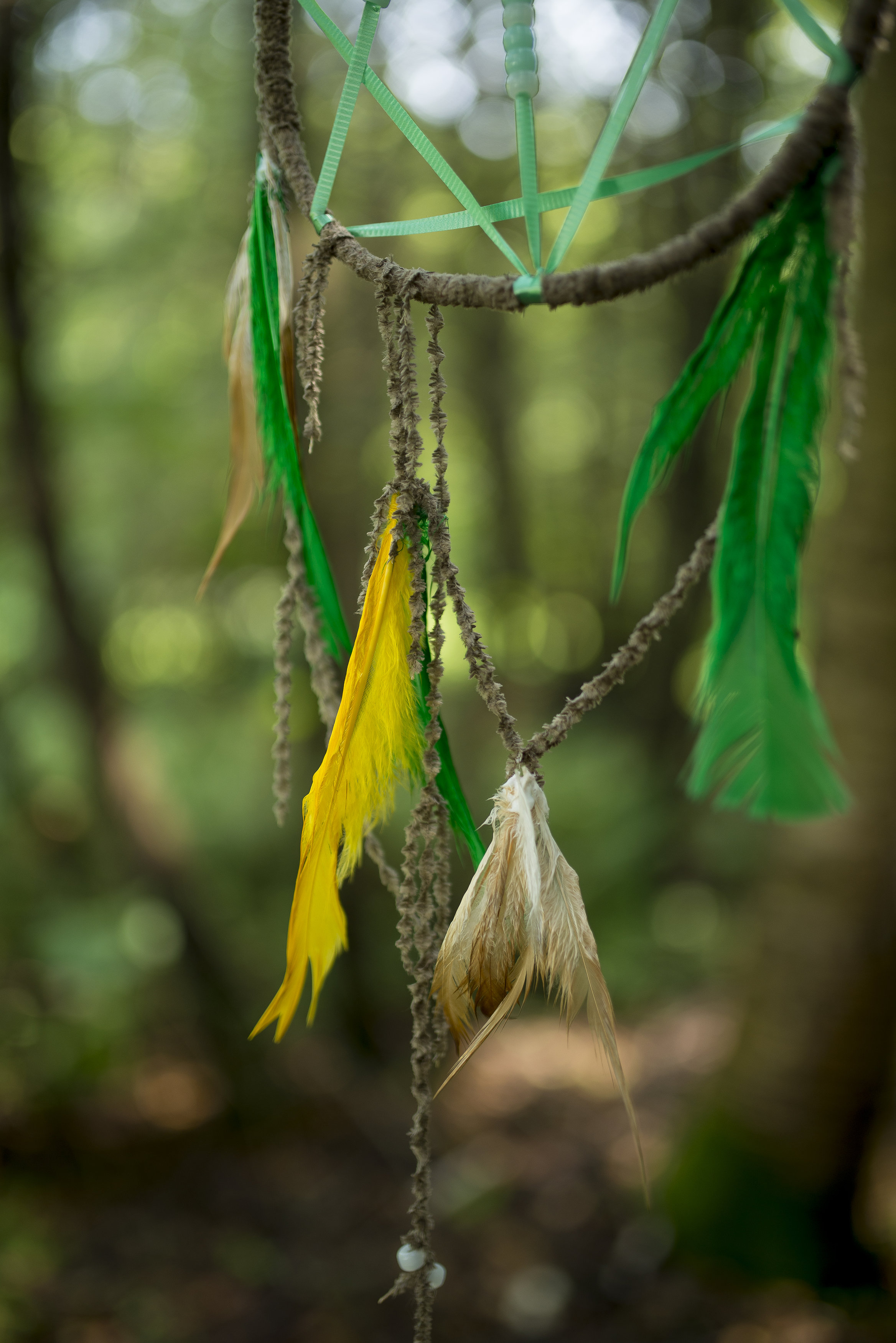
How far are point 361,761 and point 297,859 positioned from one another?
1809 millimetres

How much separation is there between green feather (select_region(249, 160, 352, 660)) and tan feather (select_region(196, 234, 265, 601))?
0.07 feet

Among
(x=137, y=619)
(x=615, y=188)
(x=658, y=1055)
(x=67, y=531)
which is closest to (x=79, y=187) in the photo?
(x=67, y=531)

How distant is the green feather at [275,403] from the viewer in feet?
2.09

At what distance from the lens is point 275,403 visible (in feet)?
2.17

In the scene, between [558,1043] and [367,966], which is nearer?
[367,966]

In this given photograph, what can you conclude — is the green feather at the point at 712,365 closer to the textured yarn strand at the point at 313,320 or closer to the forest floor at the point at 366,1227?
the textured yarn strand at the point at 313,320

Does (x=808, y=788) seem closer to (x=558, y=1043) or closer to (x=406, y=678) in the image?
(x=406, y=678)

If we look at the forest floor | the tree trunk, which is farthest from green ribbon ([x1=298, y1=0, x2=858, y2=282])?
the forest floor

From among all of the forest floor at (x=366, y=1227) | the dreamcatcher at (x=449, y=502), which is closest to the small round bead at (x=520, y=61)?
the dreamcatcher at (x=449, y=502)

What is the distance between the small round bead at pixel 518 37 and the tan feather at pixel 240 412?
0.30m

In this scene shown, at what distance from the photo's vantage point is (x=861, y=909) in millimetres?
1640

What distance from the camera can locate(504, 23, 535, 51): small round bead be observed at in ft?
1.49

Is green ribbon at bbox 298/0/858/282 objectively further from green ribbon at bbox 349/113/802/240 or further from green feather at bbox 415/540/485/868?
green feather at bbox 415/540/485/868

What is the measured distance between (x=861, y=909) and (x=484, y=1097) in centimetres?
153
